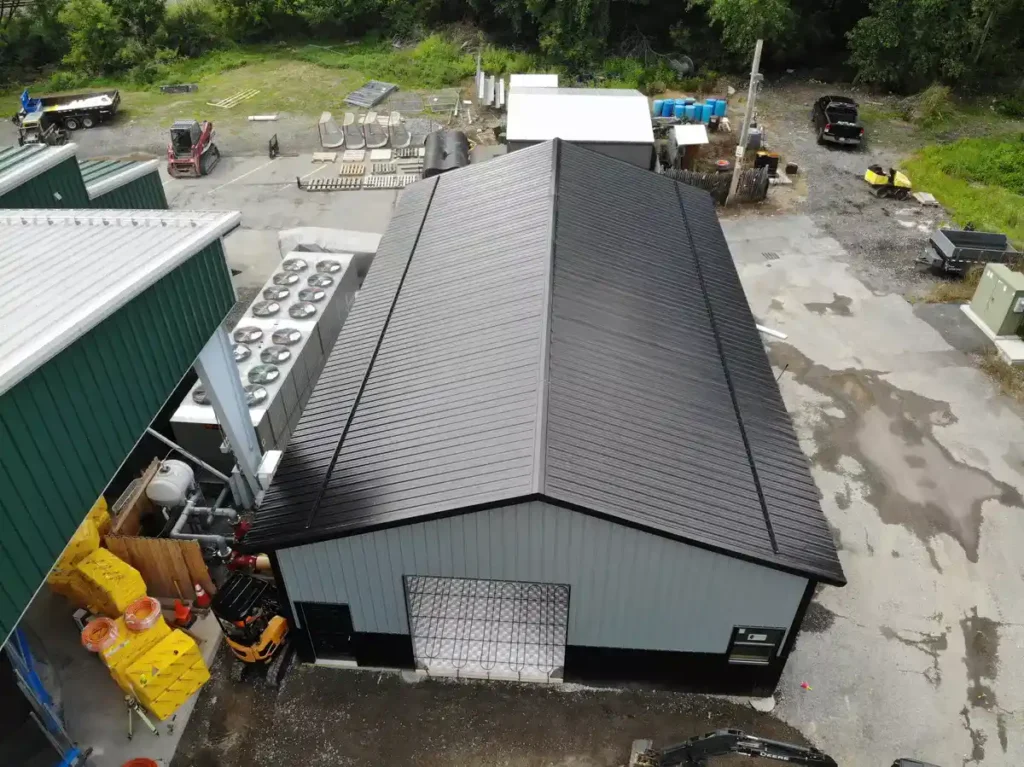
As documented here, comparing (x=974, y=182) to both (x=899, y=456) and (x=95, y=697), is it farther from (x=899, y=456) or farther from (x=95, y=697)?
(x=95, y=697)

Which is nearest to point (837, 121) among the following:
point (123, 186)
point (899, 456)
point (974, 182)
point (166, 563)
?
point (974, 182)

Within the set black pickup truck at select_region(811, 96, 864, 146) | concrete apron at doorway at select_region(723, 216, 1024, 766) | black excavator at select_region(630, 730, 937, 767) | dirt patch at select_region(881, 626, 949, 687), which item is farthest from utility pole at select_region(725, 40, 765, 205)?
black excavator at select_region(630, 730, 937, 767)

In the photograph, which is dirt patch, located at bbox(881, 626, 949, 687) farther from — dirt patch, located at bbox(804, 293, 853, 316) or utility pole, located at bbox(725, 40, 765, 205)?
utility pole, located at bbox(725, 40, 765, 205)

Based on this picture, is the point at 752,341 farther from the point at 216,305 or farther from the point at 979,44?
the point at 979,44

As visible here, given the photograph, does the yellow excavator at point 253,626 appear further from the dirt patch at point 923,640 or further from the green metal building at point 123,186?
the green metal building at point 123,186

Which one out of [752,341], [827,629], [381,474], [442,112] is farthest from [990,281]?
[442,112]

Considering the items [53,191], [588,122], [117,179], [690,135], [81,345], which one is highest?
[81,345]
